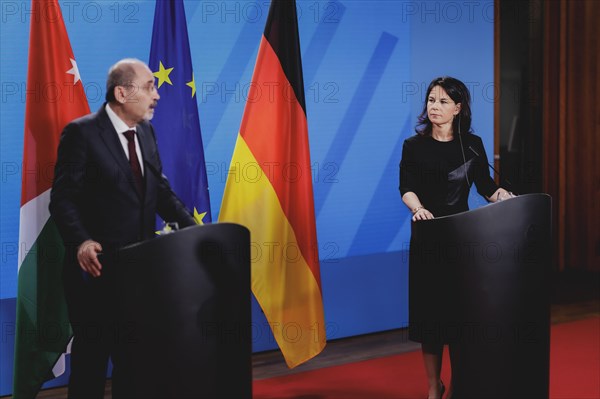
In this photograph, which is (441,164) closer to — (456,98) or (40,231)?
(456,98)

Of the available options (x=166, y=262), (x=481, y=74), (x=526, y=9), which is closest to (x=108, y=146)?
(x=166, y=262)

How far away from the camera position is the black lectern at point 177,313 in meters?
2.36

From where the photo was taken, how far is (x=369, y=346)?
4.52m

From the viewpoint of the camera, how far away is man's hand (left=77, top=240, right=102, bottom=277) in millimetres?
2564

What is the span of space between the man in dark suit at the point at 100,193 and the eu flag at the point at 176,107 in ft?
2.09

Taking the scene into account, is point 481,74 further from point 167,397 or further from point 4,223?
point 167,397

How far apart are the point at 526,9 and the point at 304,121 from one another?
3.62 m

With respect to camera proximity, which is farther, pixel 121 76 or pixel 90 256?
pixel 121 76

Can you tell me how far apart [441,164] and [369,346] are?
5.27 ft

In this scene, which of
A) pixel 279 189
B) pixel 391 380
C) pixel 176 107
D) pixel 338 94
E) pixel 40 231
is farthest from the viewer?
pixel 338 94

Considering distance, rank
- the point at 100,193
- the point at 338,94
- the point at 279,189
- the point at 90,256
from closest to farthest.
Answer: the point at 90,256 → the point at 100,193 → the point at 279,189 → the point at 338,94

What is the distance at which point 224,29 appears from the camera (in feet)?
13.4

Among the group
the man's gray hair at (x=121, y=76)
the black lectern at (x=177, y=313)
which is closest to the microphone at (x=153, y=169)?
the man's gray hair at (x=121, y=76)

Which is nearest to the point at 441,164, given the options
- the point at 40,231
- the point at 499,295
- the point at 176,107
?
the point at 499,295
